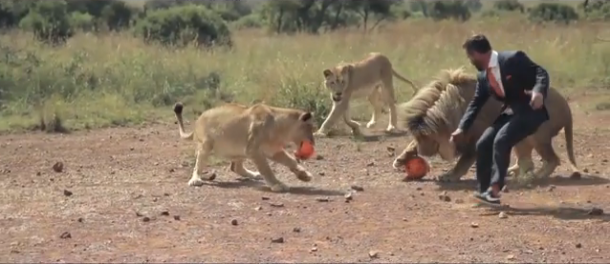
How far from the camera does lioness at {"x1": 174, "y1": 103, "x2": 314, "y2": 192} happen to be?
31.5ft

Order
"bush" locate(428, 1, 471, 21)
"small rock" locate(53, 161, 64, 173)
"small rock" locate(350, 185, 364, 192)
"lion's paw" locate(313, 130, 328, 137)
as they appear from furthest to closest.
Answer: "bush" locate(428, 1, 471, 21) → "lion's paw" locate(313, 130, 328, 137) → "small rock" locate(53, 161, 64, 173) → "small rock" locate(350, 185, 364, 192)

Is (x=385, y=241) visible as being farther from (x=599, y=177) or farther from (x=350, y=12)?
(x=350, y=12)

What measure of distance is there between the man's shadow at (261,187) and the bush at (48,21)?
1343 cm

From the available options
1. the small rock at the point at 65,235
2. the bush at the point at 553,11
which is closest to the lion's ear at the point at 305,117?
the small rock at the point at 65,235

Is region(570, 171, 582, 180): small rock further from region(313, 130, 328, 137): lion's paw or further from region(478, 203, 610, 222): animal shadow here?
region(313, 130, 328, 137): lion's paw

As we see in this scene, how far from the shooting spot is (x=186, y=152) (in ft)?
39.4

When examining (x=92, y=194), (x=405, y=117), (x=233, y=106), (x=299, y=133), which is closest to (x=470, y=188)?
(x=405, y=117)

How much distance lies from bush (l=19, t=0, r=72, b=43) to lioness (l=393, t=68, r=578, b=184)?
13960 millimetres

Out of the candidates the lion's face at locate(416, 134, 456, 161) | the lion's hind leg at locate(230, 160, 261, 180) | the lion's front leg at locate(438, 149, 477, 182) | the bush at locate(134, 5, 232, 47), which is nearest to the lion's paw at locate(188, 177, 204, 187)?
the lion's hind leg at locate(230, 160, 261, 180)

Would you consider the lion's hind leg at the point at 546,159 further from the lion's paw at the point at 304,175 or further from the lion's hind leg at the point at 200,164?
the lion's hind leg at the point at 200,164

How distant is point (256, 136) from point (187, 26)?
18.7 metres

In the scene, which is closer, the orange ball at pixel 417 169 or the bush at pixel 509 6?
the orange ball at pixel 417 169

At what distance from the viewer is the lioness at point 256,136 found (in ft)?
31.5

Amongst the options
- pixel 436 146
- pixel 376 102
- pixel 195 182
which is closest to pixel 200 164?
pixel 195 182
